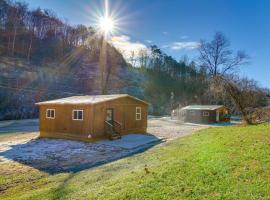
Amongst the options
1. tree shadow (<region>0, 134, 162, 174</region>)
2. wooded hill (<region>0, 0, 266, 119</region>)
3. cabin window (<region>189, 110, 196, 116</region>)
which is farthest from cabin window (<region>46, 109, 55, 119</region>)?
cabin window (<region>189, 110, 196, 116</region>)

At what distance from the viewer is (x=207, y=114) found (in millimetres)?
38312

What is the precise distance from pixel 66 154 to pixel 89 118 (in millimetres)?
4696

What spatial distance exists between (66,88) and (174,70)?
38597mm

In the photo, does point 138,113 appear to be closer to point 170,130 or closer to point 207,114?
point 170,130

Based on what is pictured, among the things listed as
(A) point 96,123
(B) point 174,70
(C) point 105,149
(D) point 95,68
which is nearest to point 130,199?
(C) point 105,149

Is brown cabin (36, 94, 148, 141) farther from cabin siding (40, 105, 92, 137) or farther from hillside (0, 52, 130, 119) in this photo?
hillside (0, 52, 130, 119)

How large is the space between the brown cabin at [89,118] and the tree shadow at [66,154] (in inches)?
41.2

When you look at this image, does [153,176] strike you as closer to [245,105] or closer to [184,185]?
[184,185]

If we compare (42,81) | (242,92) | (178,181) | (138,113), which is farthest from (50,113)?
(42,81)

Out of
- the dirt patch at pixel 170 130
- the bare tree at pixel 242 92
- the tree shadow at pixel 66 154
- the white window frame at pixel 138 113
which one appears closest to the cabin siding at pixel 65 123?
the tree shadow at pixel 66 154

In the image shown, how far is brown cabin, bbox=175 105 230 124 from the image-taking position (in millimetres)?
38188

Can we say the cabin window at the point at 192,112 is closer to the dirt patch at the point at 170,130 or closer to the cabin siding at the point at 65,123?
the dirt patch at the point at 170,130

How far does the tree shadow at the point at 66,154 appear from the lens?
38.0ft

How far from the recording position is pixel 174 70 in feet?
258
